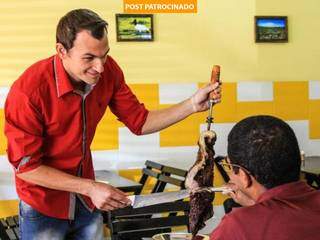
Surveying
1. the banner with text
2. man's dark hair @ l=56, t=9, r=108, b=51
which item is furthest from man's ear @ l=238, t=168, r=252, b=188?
the banner with text

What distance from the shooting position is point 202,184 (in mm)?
1883

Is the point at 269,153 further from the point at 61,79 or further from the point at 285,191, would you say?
the point at 61,79

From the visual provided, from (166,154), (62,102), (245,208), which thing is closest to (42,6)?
(166,154)

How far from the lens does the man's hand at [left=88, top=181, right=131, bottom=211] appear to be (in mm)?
1754

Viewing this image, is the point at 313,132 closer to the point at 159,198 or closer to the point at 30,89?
the point at 159,198

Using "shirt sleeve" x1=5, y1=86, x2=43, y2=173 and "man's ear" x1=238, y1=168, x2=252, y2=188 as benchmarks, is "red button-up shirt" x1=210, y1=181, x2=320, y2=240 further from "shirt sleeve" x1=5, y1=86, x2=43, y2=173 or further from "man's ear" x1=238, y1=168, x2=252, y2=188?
"shirt sleeve" x1=5, y1=86, x2=43, y2=173

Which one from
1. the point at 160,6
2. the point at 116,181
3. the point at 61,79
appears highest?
the point at 160,6

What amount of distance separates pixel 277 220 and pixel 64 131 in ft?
3.34

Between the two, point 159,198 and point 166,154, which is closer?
point 159,198

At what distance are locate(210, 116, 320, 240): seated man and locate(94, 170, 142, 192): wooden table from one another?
71.4 inches

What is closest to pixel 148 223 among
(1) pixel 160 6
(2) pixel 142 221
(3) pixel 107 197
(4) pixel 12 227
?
(2) pixel 142 221

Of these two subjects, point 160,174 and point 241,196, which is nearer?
point 241,196

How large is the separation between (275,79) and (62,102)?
2307 millimetres

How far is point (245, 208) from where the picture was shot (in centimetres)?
118
